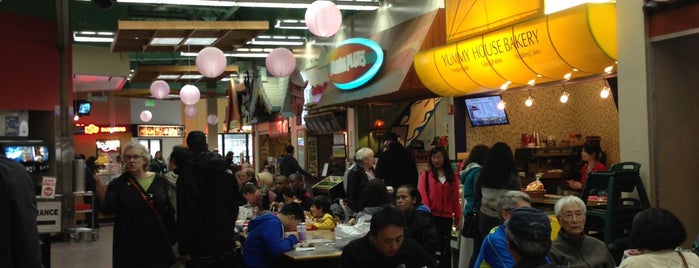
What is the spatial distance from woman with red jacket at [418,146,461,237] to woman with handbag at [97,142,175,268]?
12.4 feet

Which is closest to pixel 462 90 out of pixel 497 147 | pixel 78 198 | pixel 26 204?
pixel 497 147

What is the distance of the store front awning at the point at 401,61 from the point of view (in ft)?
37.6

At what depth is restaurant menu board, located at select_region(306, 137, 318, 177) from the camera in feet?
61.2

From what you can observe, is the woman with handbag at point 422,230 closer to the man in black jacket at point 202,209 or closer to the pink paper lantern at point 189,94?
the man in black jacket at point 202,209

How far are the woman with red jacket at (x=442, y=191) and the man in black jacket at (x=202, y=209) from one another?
335cm

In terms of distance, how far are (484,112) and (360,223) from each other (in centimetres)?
601

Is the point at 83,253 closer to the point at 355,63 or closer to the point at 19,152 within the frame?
the point at 19,152

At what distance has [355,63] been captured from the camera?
1389 cm

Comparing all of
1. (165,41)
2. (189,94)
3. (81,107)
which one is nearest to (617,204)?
(165,41)

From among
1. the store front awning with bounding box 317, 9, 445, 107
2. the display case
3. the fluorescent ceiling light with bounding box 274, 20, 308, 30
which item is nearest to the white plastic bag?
the store front awning with bounding box 317, 9, 445, 107

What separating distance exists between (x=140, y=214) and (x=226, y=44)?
9.91m

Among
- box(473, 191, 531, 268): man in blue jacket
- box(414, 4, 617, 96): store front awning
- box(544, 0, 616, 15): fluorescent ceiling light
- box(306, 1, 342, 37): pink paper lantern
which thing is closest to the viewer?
box(473, 191, 531, 268): man in blue jacket

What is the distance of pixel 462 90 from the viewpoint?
33.4 ft

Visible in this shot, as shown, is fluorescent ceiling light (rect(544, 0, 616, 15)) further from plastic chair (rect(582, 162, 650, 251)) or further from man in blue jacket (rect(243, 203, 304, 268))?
man in blue jacket (rect(243, 203, 304, 268))
